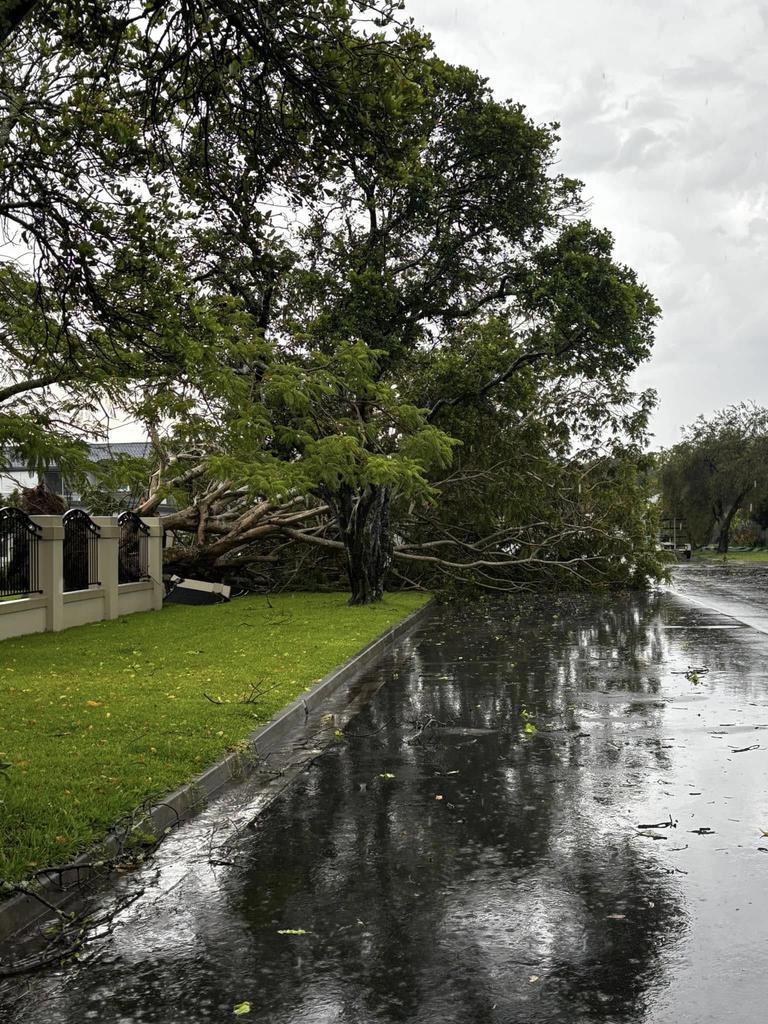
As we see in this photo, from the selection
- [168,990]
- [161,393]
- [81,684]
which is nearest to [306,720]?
[81,684]

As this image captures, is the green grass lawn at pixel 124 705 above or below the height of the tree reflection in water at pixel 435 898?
above

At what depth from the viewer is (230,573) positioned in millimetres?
30750

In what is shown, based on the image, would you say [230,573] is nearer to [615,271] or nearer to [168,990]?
[615,271]

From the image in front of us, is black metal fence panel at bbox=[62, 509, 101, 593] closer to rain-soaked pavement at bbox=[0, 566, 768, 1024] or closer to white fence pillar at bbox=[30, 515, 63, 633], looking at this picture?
white fence pillar at bbox=[30, 515, 63, 633]

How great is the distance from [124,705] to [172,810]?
392 centimetres

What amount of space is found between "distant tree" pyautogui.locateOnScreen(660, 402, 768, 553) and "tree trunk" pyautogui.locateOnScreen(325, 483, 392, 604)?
2052 inches

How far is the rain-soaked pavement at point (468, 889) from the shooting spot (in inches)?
164

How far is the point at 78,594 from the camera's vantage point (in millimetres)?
21359

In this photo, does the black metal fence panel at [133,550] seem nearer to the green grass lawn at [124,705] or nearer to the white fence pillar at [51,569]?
the green grass lawn at [124,705]

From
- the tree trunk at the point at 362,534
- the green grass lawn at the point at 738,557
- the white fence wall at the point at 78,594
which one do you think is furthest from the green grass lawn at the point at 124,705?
the green grass lawn at the point at 738,557

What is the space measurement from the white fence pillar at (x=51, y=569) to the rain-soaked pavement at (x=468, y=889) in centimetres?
1091

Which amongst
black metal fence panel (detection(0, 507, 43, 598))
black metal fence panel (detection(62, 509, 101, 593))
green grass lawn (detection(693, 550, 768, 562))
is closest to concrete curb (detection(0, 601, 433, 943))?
black metal fence panel (detection(0, 507, 43, 598))

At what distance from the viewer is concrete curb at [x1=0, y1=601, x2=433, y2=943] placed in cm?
516

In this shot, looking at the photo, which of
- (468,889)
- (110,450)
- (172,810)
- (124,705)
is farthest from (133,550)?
(468,889)
